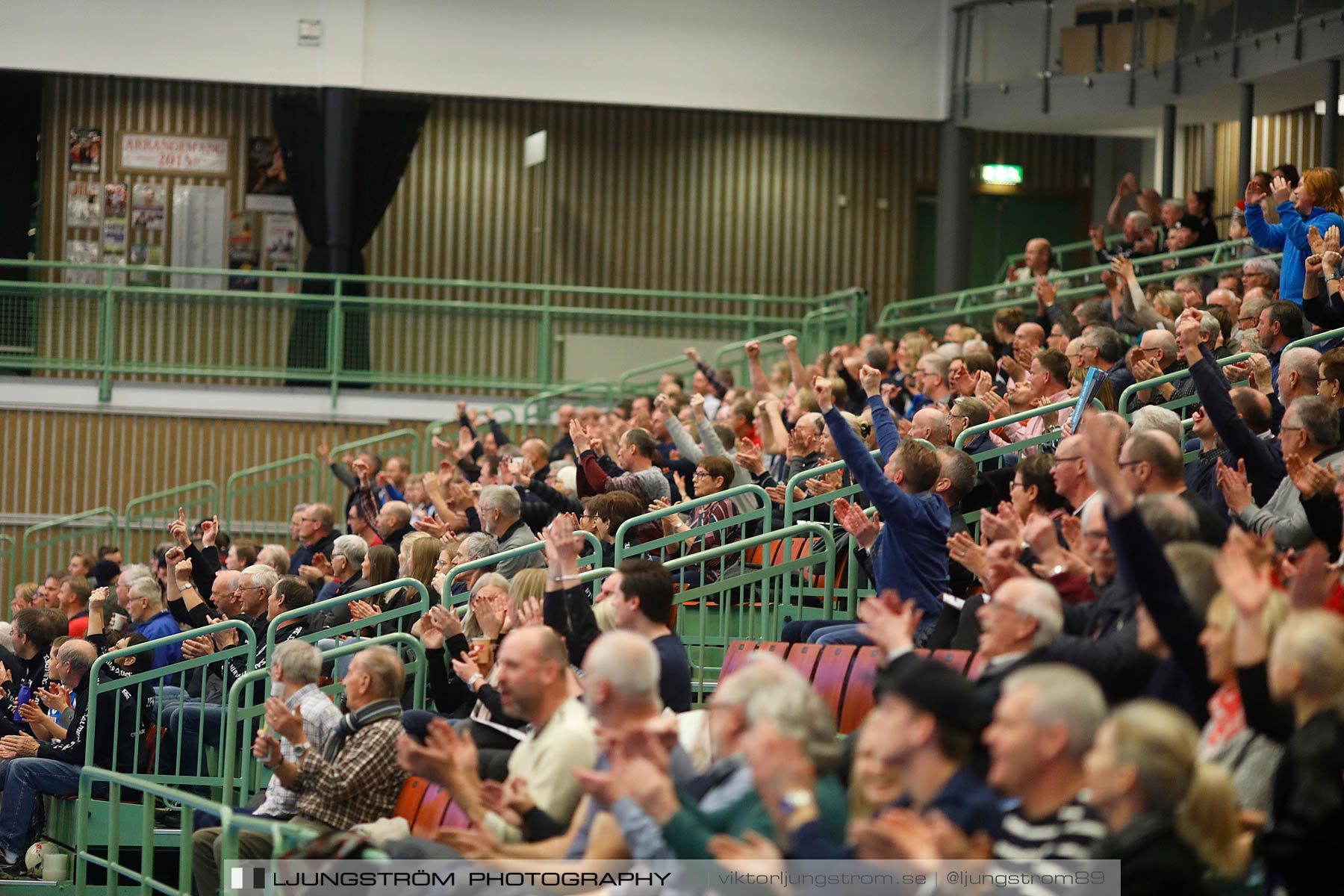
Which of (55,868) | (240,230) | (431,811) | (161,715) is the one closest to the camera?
(431,811)

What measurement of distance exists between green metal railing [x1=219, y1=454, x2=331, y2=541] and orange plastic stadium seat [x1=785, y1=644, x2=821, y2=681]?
9672 millimetres

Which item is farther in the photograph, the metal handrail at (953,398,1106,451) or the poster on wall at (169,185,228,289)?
the poster on wall at (169,185,228,289)

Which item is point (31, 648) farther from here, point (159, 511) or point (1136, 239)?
point (1136, 239)

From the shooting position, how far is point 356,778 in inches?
240

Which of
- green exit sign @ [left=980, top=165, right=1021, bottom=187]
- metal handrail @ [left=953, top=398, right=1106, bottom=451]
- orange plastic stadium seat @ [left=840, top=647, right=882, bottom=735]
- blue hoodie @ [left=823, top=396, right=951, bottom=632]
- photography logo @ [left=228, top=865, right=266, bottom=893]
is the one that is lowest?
photography logo @ [left=228, top=865, right=266, bottom=893]

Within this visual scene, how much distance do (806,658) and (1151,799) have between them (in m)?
2.86

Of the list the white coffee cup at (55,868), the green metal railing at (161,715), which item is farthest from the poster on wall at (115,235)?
the white coffee cup at (55,868)

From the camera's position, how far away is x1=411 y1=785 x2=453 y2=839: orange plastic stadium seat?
5.94 meters

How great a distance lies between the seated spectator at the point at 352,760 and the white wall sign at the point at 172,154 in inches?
495

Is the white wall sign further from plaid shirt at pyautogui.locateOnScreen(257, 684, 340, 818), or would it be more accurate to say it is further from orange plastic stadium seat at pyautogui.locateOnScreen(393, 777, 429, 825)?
orange plastic stadium seat at pyautogui.locateOnScreen(393, 777, 429, 825)

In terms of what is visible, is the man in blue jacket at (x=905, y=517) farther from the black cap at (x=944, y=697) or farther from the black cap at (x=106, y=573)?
the black cap at (x=106, y=573)

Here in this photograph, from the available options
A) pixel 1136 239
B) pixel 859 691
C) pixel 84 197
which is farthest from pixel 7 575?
pixel 859 691

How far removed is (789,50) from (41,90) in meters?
8.06

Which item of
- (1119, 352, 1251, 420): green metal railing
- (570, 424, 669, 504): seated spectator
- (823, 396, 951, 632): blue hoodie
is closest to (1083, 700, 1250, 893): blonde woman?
(823, 396, 951, 632): blue hoodie
